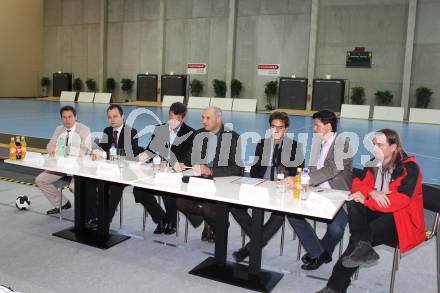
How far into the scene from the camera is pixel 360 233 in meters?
3.16

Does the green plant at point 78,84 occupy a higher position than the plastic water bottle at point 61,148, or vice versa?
the green plant at point 78,84

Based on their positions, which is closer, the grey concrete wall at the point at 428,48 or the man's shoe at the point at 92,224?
the man's shoe at the point at 92,224

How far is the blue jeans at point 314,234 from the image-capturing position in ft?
12.2

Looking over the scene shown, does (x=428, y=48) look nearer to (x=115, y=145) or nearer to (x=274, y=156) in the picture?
(x=274, y=156)

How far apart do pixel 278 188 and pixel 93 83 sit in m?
23.1

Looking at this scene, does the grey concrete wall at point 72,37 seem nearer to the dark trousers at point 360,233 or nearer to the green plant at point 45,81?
the green plant at point 45,81

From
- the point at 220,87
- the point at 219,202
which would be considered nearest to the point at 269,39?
the point at 220,87

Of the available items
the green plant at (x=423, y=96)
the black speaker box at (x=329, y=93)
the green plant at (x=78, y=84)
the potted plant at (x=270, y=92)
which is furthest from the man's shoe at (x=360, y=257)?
the green plant at (x=78, y=84)

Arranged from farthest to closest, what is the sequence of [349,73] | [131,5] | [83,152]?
[131,5], [349,73], [83,152]

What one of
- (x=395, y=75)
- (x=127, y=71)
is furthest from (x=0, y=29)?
(x=395, y=75)

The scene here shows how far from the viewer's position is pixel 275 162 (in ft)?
13.3

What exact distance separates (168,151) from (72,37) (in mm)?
23796

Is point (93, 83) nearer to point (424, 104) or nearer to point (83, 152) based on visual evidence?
point (424, 104)

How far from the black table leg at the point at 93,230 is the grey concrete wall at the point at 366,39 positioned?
16.5 meters
